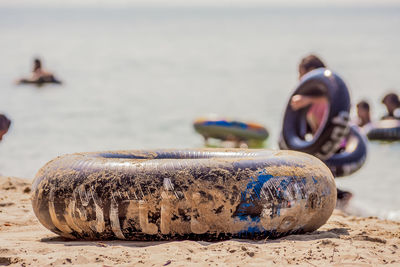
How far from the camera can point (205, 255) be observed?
157 inches

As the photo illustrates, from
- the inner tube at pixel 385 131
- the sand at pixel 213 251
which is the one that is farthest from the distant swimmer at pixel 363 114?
the sand at pixel 213 251

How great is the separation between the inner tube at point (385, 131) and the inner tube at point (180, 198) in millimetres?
9162

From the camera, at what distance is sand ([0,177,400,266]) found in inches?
152

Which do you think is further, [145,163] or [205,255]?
[145,163]

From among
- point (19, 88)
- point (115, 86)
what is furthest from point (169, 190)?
point (115, 86)

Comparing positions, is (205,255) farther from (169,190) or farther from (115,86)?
(115,86)

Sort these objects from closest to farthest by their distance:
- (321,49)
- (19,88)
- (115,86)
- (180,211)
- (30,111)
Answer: (180,211)
(30,111)
(19,88)
(115,86)
(321,49)

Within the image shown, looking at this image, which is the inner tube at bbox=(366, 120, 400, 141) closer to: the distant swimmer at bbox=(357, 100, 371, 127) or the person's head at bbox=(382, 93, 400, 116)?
the distant swimmer at bbox=(357, 100, 371, 127)

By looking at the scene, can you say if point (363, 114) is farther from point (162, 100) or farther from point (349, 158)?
point (162, 100)

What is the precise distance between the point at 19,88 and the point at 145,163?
19500 millimetres

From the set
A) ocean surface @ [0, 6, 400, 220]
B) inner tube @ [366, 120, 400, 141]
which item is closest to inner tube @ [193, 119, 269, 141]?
ocean surface @ [0, 6, 400, 220]

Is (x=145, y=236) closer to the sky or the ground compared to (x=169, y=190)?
closer to the ground

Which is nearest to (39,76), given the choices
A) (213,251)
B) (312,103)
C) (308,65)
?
(308,65)

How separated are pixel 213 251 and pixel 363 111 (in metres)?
10.4
